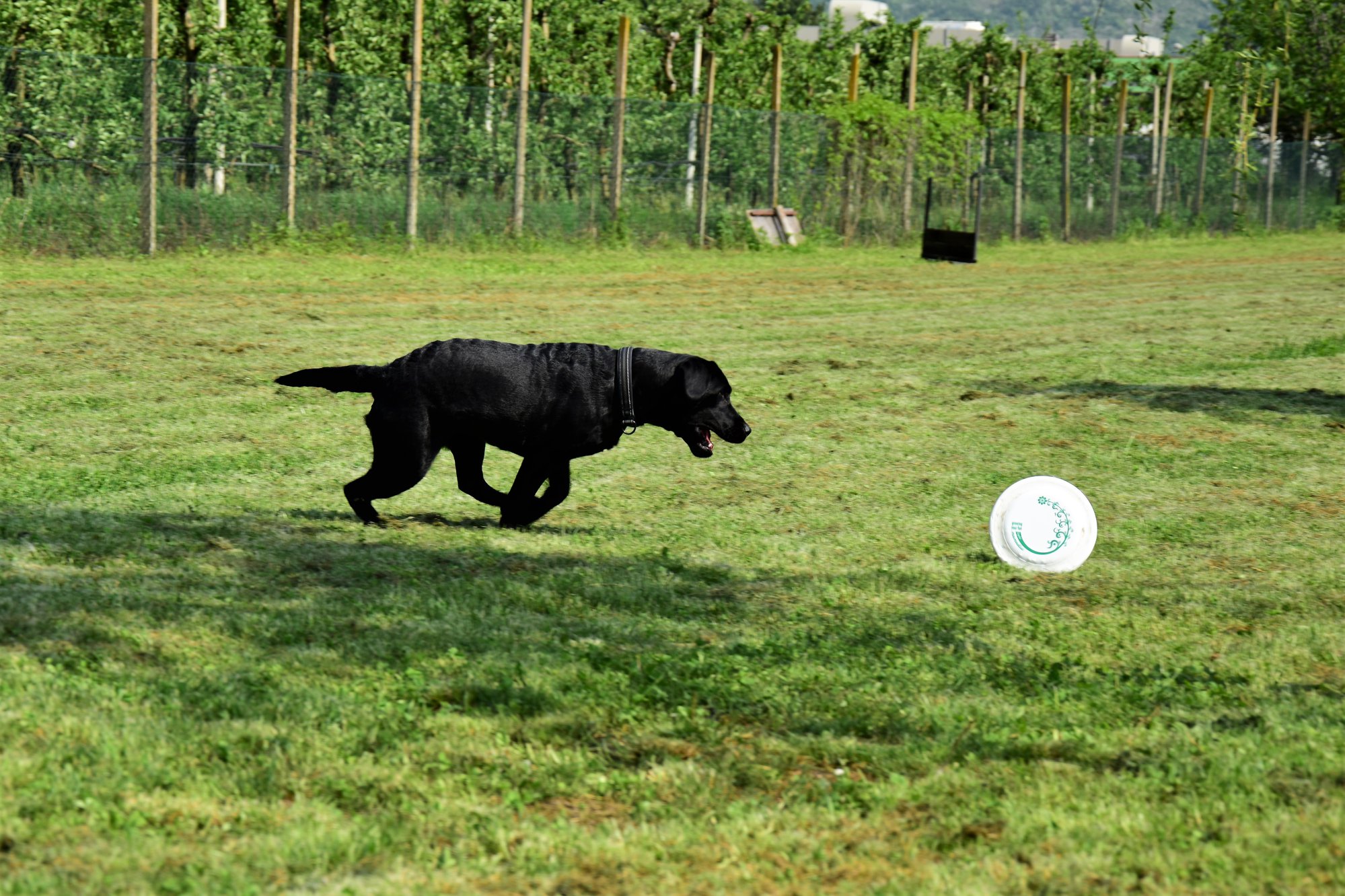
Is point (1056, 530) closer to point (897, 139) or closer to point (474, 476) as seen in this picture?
point (474, 476)

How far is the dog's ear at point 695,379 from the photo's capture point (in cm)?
741

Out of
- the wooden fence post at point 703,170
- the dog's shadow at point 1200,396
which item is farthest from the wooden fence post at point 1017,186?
the dog's shadow at point 1200,396

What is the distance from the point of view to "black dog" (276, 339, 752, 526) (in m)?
7.25

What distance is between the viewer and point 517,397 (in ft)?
23.8

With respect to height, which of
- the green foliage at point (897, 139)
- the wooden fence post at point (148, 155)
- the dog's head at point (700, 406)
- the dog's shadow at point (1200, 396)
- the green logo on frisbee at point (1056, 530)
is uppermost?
the green foliage at point (897, 139)

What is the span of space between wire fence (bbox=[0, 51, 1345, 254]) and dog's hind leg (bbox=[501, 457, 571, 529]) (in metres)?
7.93

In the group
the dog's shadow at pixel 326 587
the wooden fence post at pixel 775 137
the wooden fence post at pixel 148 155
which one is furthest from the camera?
the wooden fence post at pixel 775 137

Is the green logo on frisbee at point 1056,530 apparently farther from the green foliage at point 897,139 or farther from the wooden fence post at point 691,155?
the green foliage at point 897,139

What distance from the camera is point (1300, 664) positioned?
5812 mm

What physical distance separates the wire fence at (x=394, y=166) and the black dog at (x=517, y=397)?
7.62 m

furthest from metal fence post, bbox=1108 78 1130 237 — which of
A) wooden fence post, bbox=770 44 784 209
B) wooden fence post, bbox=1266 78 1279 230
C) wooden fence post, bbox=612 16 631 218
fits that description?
wooden fence post, bbox=612 16 631 218

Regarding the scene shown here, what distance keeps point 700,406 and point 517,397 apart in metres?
0.96

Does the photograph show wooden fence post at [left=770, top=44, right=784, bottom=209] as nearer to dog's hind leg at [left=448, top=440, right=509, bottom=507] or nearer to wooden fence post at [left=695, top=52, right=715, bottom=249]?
wooden fence post at [left=695, top=52, right=715, bottom=249]

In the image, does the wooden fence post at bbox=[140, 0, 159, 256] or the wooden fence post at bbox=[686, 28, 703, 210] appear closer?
the wooden fence post at bbox=[140, 0, 159, 256]
